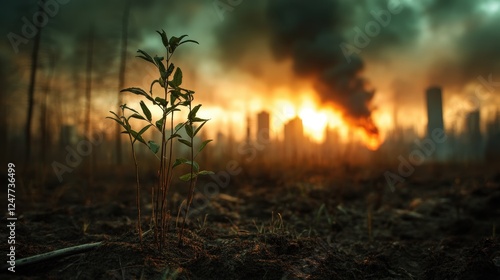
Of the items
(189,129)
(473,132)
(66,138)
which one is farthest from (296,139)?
(473,132)

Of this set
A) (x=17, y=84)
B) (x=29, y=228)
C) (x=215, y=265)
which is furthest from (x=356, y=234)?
(x=17, y=84)

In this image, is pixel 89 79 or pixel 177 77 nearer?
pixel 177 77

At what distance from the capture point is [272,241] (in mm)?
2691

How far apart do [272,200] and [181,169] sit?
5275mm

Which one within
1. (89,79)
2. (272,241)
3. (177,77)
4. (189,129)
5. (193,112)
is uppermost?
(89,79)

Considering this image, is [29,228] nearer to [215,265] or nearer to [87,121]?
[215,265]

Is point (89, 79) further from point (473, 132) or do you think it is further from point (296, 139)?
point (473, 132)

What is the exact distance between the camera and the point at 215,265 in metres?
2.17

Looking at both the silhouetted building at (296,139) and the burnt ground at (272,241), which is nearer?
the burnt ground at (272,241)

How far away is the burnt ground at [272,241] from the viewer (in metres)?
2.07

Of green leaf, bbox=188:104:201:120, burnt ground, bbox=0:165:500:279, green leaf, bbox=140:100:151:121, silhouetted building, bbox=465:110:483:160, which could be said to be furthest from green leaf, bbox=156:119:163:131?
silhouetted building, bbox=465:110:483:160

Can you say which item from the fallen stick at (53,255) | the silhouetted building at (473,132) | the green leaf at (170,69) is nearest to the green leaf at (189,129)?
the green leaf at (170,69)

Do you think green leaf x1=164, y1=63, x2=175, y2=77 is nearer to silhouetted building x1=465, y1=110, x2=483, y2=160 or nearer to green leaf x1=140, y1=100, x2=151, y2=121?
green leaf x1=140, y1=100, x2=151, y2=121

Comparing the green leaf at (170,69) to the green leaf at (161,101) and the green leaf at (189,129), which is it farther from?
the green leaf at (189,129)
